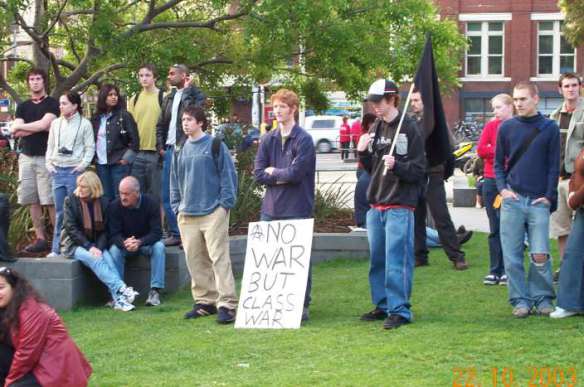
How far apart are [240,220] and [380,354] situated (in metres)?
6.34

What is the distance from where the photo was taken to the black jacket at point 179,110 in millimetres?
11422

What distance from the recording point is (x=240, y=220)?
45.0 ft

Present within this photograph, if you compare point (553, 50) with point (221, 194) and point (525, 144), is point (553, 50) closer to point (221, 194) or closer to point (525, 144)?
point (221, 194)

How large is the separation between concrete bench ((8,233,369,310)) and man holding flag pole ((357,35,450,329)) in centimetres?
351

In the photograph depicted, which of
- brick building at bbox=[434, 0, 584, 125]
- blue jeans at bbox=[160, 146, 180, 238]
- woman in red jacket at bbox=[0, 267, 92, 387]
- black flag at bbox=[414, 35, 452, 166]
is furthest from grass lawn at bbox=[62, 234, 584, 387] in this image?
brick building at bbox=[434, 0, 584, 125]

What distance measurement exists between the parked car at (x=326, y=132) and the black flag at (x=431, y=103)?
4241 centimetres

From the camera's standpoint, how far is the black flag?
8852 millimetres

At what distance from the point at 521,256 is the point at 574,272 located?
436 millimetres

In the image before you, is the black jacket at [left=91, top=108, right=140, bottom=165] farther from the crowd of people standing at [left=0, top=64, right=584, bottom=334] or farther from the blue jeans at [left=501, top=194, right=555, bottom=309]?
the blue jeans at [left=501, top=194, right=555, bottom=309]

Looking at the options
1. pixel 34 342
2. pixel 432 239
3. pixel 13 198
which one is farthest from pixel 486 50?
pixel 34 342

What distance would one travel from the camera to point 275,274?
9.27 m

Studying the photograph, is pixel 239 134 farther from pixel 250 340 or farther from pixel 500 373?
pixel 500 373

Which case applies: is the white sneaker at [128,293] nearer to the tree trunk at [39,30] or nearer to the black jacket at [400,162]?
the black jacket at [400,162]

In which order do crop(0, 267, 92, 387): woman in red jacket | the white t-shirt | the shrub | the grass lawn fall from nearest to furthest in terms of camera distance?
crop(0, 267, 92, 387): woman in red jacket < the grass lawn < the white t-shirt < the shrub
